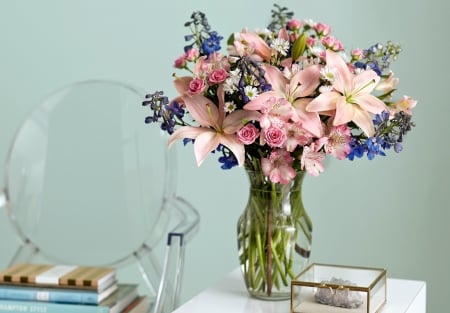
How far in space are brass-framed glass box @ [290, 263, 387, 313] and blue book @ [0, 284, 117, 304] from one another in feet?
1.68

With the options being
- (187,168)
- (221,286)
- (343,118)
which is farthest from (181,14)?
(343,118)

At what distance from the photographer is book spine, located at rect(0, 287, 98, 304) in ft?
5.43

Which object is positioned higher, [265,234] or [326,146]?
[326,146]

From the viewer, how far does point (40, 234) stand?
198 centimetres

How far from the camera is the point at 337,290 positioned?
4.17ft

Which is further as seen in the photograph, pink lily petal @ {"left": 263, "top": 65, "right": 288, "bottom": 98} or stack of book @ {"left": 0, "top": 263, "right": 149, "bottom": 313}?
stack of book @ {"left": 0, "top": 263, "right": 149, "bottom": 313}

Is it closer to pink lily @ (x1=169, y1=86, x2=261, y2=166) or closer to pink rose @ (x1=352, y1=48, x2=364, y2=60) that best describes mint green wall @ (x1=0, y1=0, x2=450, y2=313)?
pink rose @ (x1=352, y1=48, x2=364, y2=60)

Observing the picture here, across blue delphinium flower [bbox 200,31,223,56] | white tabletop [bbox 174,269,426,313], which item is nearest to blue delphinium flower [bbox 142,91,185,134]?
blue delphinium flower [bbox 200,31,223,56]

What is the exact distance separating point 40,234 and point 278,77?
0.91m

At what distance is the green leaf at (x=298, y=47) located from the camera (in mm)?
1336

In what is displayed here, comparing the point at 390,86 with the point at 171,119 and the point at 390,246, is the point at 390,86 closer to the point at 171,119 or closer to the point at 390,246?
the point at 171,119

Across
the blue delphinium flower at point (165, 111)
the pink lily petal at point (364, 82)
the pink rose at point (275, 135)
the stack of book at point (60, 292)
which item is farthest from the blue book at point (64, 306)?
the pink lily petal at point (364, 82)

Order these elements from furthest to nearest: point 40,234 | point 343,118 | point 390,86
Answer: point 40,234 → point 390,86 → point 343,118

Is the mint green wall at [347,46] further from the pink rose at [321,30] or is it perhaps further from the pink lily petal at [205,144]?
the pink lily petal at [205,144]
